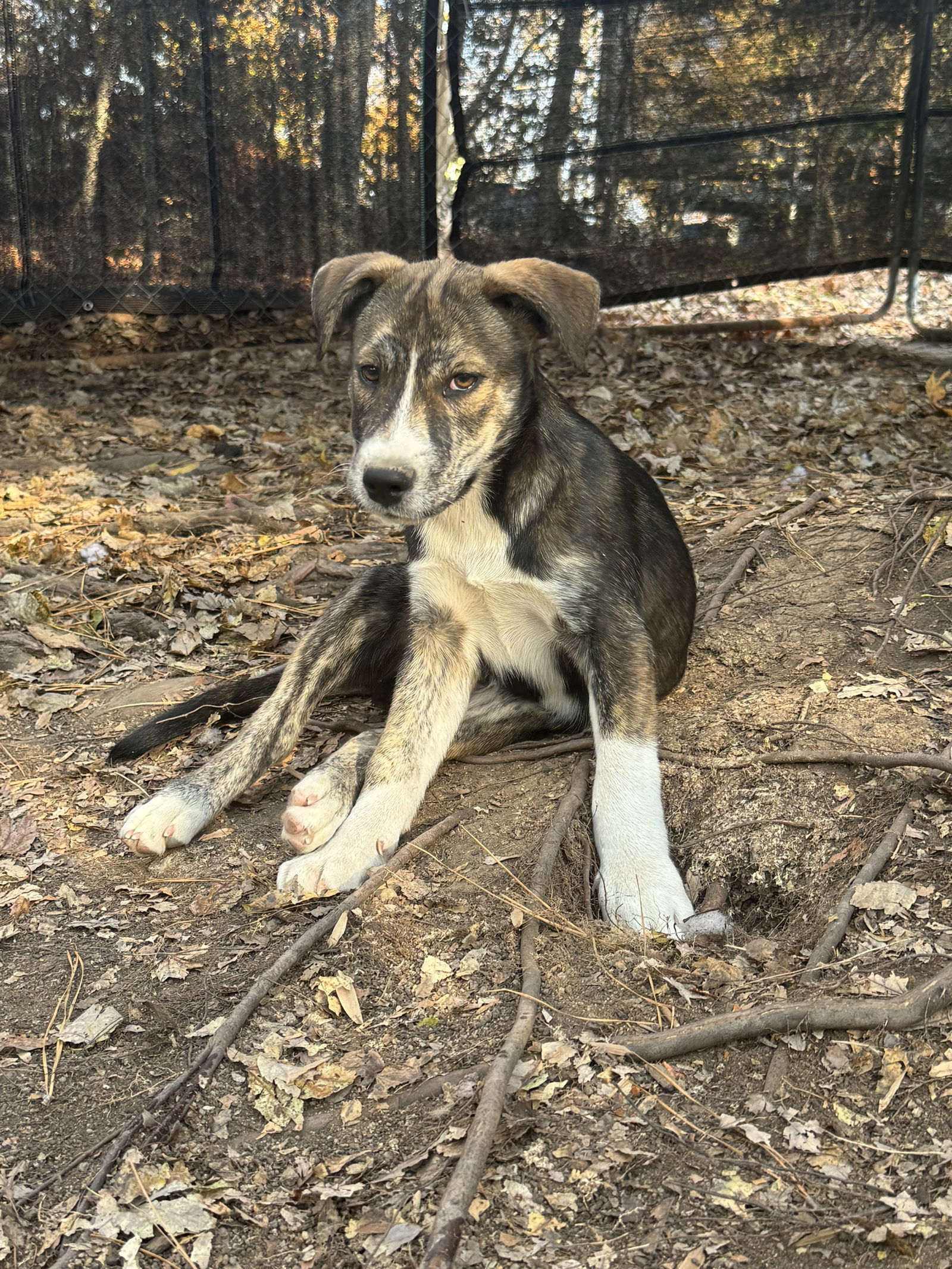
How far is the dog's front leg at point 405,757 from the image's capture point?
12.1 ft

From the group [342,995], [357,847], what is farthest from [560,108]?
[342,995]

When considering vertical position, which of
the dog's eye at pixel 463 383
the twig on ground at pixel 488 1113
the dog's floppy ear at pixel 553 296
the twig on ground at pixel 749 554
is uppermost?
the dog's floppy ear at pixel 553 296

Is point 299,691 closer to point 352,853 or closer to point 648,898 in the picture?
point 352,853

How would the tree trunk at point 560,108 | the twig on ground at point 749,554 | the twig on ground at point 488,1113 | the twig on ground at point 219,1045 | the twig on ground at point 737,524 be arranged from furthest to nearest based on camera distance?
1. the tree trunk at point 560,108
2. the twig on ground at point 737,524
3. the twig on ground at point 749,554
4. the twig on ground at point 219,1045
5. the twig on ground at point 488,1113

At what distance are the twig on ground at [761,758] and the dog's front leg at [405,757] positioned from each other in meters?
0.28

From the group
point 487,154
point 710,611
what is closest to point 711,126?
point 487,154

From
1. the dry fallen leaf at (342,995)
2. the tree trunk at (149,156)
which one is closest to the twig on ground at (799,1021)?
the dry fallen leaf at (342,995)

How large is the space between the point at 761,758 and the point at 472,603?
1.13 m

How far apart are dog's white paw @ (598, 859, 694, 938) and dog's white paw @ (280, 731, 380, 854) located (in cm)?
97

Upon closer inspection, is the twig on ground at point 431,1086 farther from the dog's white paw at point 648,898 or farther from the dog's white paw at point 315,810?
the dog's white paw at point 315,810

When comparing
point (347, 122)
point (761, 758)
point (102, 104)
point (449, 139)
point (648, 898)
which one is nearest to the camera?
point (648, 898)

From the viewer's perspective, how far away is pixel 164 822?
385cm

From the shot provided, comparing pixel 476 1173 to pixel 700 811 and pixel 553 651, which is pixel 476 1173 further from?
pixel 553 651

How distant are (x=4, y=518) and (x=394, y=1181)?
5.22m
